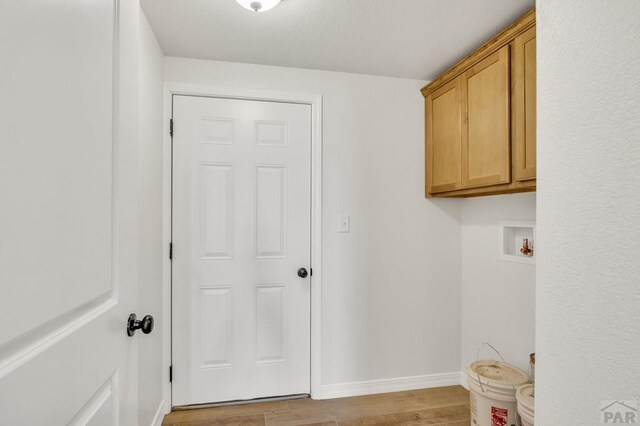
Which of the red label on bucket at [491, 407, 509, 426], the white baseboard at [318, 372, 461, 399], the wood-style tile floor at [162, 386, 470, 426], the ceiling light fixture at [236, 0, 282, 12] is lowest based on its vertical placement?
the wood-style tile floor at [162, 386, 470, 426]

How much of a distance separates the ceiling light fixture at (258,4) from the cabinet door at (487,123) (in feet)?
4.00

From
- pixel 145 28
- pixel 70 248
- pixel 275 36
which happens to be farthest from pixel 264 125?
pixel 70 248

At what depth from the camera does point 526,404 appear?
5.23 feet

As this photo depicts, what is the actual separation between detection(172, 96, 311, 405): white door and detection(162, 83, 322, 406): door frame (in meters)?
0.04

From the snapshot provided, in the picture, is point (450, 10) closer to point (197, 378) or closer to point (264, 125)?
point (264, 125)

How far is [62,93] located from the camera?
0.60 metres

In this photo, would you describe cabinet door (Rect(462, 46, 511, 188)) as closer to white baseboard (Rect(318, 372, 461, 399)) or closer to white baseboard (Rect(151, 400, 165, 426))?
white baseboard (Rect(318, 372, 461, 399))

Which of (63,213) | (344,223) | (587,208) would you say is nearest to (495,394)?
(344,223)

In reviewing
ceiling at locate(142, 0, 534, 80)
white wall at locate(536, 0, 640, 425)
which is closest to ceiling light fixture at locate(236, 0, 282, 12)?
ceiling at locate(142, 0, 534, 80)

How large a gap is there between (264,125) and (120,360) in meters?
1.86

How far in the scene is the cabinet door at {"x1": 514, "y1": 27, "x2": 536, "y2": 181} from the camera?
166 cm

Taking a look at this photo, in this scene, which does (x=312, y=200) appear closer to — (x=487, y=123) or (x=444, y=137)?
(x=444, y=137)

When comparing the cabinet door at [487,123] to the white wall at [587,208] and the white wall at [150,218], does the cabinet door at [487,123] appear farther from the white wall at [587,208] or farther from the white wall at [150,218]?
the white wall at [150,218]

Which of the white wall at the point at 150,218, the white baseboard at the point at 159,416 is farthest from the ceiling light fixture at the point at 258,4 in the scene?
the white baseboard at the point at 159,416
